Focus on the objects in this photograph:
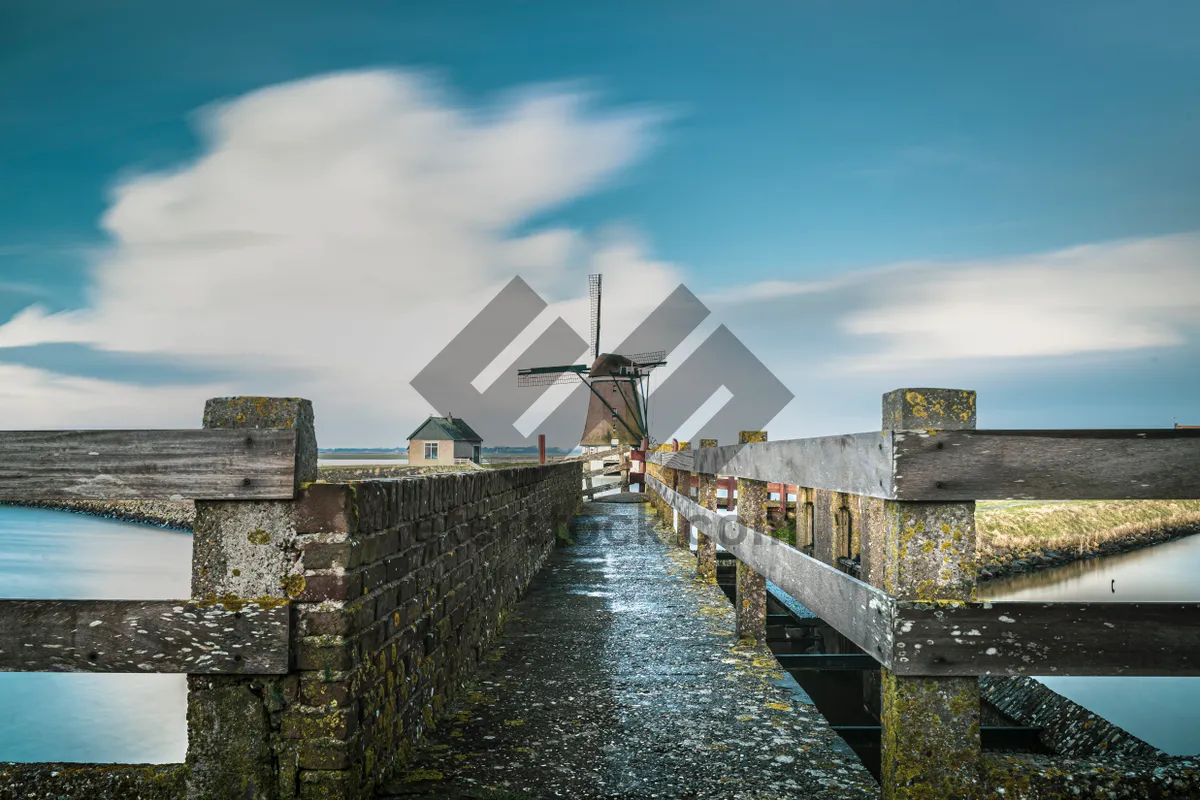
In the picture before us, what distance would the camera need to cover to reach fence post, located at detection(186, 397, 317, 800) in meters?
2.38

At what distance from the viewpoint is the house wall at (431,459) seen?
175ft

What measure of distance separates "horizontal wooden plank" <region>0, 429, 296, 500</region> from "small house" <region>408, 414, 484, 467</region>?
5084 cm

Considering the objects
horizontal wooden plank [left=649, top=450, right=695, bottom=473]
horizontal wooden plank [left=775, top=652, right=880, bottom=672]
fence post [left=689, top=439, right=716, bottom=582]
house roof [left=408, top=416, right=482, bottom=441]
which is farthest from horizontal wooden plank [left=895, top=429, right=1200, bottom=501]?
house roof [left=408, top=416, right=482, bottom=441]

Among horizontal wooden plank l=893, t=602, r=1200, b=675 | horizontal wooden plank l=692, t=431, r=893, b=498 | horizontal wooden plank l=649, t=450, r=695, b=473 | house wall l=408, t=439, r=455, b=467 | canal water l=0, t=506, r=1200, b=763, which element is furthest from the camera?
house wall l=408, t=439, r=455, b=467

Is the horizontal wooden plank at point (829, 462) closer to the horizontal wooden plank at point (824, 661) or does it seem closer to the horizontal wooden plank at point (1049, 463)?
the horizontal wooden plank at point (1049, 463)

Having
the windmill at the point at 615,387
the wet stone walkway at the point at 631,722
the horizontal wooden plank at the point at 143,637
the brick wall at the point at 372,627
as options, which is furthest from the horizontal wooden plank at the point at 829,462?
the windmill at the point at 615,387

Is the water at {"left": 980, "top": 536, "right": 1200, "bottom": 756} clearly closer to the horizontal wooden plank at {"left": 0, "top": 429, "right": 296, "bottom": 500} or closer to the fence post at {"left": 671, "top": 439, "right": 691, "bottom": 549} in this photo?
the fence post at {"left": 671, "top": 439, "right": 691, "bottom": 549}

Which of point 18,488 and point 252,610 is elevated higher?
point 18,488

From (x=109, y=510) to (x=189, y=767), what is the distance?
5169cm

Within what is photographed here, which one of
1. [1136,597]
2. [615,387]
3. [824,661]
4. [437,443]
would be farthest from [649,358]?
[824,661]

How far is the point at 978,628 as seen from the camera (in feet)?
7.01

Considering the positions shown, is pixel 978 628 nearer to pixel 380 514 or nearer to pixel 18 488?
pixel 380 514

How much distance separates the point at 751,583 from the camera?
460 centimetres

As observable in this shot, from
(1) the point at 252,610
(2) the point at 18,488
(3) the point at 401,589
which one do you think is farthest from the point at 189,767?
(2) the point at 18,488
